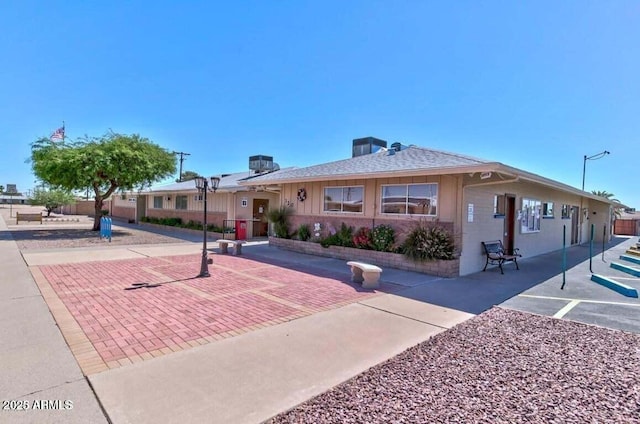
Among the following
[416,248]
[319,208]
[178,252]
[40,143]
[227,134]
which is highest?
[227,134]

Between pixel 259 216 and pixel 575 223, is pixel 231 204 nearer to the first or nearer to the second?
pixel 259 216

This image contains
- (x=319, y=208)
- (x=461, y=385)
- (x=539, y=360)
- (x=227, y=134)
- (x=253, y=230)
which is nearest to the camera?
(x=461, y=385)

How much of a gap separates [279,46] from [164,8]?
388 centimetres

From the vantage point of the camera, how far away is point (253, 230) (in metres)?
18.3

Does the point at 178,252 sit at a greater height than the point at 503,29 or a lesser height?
lesser

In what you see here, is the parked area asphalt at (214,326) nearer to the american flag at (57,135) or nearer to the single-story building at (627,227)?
the american flag at (57,135)

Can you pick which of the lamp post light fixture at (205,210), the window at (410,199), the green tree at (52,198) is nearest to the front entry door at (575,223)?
the window at (410,199)

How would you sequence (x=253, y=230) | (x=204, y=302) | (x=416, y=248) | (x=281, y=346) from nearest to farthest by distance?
(x=281, y=346)
(x=204, y=302)
(x=416, y=248)
(x=253, y=230)

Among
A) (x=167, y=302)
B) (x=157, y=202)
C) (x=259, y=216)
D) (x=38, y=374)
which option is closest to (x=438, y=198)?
(x=167, y=302)

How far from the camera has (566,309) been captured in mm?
5758

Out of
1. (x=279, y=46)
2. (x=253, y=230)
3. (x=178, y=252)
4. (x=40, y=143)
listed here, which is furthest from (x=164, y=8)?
(x=40, y=143)

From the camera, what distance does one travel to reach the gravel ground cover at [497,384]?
2.62 m

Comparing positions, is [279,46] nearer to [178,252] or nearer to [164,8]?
[164,8]

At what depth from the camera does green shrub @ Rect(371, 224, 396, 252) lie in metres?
9.95
